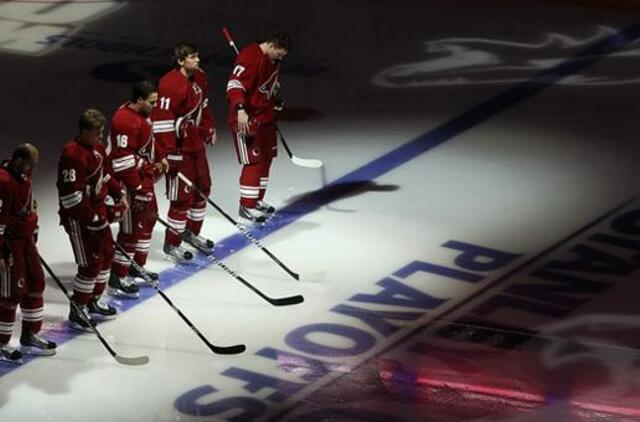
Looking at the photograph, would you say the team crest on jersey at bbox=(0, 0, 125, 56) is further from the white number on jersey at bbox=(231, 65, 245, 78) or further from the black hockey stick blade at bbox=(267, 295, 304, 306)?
the black hockey stick blade at bbox=(267, 295, 304, 306)

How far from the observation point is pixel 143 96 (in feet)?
32.5

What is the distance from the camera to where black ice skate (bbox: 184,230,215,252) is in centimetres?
1099

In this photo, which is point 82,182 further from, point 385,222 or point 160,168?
point 385,222

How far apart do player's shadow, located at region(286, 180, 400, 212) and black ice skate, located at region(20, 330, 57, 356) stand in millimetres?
2728

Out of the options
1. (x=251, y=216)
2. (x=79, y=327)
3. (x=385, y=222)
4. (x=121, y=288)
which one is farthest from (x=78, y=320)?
(x=385, y=222)

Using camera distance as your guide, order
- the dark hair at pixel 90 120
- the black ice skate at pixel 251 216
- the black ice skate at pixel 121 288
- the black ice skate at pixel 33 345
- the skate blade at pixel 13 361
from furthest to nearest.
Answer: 1. the black ice skate at pixel 251 216
2. the black ice skate at pixel 121 288
3. the black ice skate at pixel 33 345
4. the skate blade at pixel 13 361
5. the dark hair at pixel 90 120

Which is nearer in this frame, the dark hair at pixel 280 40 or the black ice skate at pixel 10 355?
the black ice skate at pixel 10 355

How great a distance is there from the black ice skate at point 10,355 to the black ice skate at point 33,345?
0.10m

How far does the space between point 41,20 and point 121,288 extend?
233 inches

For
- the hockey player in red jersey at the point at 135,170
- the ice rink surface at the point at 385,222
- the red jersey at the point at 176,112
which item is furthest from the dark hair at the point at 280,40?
the ice rink surface at the point at 385,222

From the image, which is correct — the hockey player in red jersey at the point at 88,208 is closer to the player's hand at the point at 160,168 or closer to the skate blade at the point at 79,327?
the skate blade at the point at 79,327

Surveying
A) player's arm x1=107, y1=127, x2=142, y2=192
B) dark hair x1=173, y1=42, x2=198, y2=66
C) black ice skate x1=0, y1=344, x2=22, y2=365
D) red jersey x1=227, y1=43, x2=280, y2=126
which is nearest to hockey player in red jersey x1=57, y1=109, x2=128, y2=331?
player's arm x1=107, y1=127, x2=142, y2=192

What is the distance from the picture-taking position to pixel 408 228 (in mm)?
11438

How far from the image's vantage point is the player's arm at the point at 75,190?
938 cm
